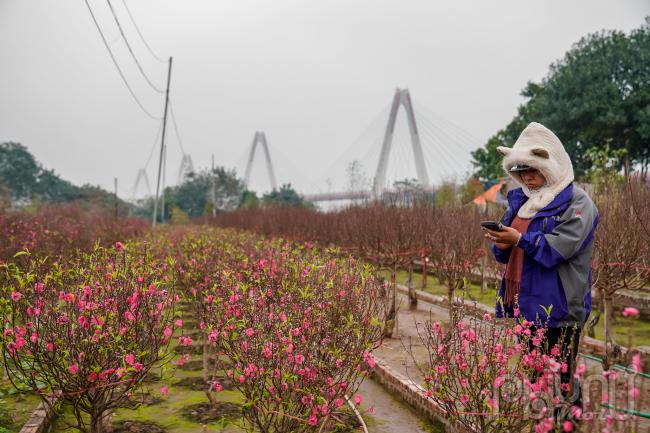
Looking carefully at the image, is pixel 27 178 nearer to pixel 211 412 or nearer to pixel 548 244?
pixel 211 412

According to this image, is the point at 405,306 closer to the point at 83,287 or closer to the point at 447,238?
the point at 447,238

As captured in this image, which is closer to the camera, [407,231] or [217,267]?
[217,267]

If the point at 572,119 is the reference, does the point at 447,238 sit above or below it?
below

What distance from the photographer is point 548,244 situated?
314 cm

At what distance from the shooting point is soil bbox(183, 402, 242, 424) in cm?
485

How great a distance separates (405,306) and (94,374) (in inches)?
326

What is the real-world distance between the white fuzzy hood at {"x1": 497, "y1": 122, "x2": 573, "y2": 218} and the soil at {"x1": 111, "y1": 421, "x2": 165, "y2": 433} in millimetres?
3518

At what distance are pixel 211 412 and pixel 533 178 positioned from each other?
3.54m

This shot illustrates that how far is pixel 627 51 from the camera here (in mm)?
25719

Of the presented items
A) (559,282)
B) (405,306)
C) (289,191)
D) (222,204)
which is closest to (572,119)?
(405,306)

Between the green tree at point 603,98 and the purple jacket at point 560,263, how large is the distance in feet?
79.8

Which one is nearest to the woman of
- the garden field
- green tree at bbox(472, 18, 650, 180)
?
the garden field

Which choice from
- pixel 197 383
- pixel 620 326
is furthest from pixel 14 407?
pixel 620 326

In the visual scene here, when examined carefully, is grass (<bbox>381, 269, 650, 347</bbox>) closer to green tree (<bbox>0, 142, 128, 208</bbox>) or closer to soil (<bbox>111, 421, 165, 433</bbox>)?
soil (<bbox>111, 421, 165, 433</bbox>)
